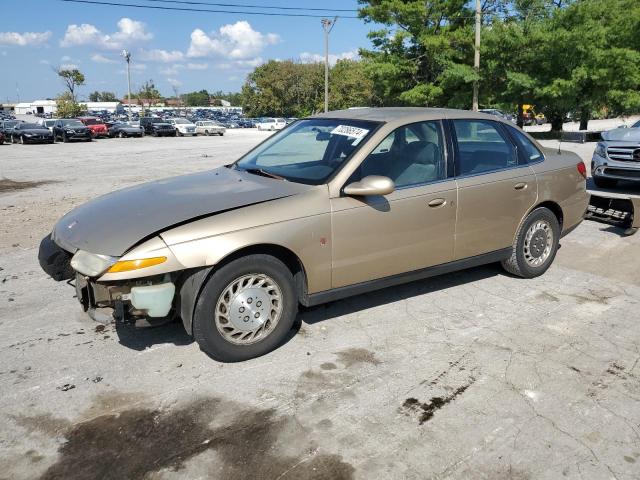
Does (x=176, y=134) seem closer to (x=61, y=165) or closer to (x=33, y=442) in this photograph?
(x=61, y=165)

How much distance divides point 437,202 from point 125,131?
3911 centimetres

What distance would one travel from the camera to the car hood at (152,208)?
3432mm

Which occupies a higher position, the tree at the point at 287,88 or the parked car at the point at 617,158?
the tree at the point at 287,88

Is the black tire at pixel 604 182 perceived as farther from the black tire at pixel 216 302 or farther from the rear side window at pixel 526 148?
the black tire at pixel 216 302

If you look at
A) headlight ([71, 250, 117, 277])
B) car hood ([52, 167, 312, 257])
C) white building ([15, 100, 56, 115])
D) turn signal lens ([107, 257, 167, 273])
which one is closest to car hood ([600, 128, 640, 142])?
car hood ([52, 167, 312, 257])

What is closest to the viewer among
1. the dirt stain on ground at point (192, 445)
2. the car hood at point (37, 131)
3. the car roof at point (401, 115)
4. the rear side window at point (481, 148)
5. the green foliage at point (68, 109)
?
the dirt stain on ground at point (192, 445)

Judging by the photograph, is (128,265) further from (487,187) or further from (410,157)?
(487,187)

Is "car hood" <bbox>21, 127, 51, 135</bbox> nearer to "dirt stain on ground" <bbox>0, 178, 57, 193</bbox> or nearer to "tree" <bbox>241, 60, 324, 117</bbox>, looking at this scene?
"dirt stain on ground" <bbox>0, 178, 57, 193</bbox>

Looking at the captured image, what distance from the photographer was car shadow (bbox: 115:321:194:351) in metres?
4.04

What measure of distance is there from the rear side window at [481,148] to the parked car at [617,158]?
568cm

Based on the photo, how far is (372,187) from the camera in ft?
12.6

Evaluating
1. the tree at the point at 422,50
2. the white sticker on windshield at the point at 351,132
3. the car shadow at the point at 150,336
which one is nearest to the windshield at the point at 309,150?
the white sticker on windshield at the point at 351,132

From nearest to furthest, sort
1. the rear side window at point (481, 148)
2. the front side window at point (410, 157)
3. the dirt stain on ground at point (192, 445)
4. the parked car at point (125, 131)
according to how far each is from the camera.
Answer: the dirt stain on ground at point (192, 445)
the front side window at point (410, 157)
the rear side window at point (481, 148)
the parked car at point (125, 131)

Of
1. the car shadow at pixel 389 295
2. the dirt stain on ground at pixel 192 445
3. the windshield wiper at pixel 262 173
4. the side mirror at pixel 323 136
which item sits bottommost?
the dirt stain on ground at pixel 192 445
